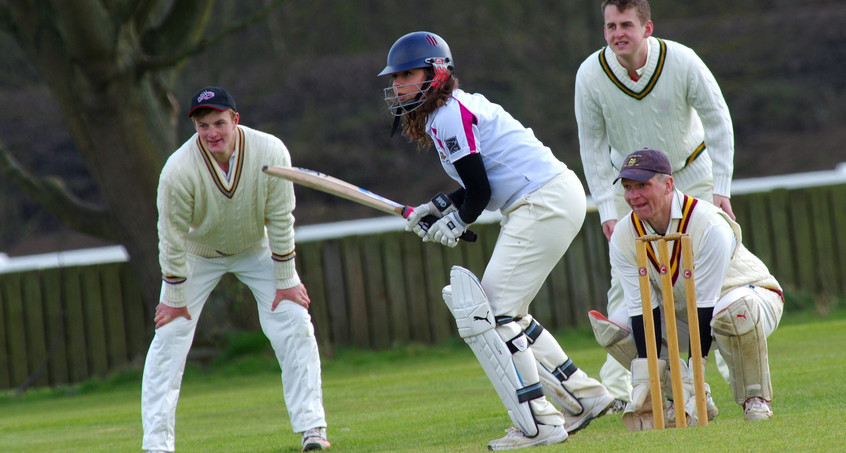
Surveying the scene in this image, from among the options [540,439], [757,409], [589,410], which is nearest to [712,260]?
[757,409]

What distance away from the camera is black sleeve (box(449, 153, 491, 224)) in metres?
4.78

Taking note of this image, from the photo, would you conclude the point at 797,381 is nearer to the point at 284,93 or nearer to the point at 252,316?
the point at 252,316

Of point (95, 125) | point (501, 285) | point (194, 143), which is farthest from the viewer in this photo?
point (95, 125)

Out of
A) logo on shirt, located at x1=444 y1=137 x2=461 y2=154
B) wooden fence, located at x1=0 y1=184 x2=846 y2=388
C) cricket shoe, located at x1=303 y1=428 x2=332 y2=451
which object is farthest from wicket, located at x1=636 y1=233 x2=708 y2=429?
wooden fence, located at x1=0 y1=184 x2=846 y2=388

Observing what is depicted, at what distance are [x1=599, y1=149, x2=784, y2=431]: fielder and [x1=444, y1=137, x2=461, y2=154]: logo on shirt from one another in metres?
0.72

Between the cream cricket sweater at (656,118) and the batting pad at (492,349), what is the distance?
131cm

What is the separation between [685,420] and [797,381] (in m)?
2.00

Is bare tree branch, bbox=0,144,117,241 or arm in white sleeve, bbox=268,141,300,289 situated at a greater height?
bare tree branch, bbox=0,144,117,241

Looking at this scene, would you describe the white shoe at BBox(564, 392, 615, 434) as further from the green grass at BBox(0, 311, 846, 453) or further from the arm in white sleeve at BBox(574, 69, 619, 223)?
the arm in white sleeve at BBox(574, 69, 619, 223)

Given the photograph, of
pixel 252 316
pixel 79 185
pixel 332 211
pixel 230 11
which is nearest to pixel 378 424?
pixel 252 316

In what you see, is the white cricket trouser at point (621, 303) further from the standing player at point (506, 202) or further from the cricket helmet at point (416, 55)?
the cricket helmet at point (416, 55)

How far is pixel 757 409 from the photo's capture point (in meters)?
4.87

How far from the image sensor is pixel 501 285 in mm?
4926

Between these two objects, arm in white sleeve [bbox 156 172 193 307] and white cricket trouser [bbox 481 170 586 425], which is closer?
white cricket trouser [bbox 481 170 586 425]
